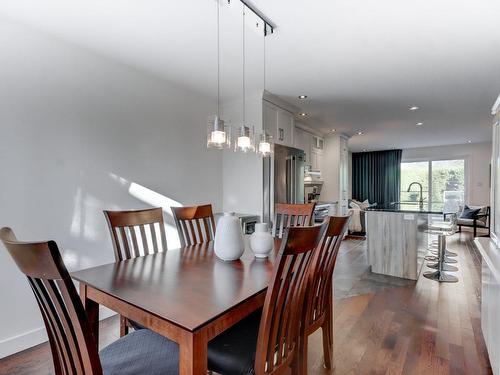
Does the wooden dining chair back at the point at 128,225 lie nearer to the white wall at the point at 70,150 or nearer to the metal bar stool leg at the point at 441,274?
the white wall at the point at 70,150

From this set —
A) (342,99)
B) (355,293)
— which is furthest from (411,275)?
(342,99)

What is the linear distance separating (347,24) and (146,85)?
200 centimetres

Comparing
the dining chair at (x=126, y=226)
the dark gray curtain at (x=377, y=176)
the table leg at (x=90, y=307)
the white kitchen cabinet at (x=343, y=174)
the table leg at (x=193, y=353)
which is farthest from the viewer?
the dark gray curtain at (x=377, y=176)

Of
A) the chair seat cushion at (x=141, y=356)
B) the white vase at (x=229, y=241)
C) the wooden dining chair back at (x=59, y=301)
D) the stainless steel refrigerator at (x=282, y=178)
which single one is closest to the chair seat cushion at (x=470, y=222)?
the stainless steel refrigerator at (x=282, y=178)

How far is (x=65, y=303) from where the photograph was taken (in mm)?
839

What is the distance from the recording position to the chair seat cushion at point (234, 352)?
3.77ft

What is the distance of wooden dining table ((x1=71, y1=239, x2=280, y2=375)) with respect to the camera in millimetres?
936

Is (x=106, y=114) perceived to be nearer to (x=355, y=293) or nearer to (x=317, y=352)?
(x=317, y=352)

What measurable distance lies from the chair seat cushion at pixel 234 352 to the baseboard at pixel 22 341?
69.9 inches

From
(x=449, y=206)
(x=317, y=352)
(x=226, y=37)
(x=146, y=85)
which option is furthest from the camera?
(x=449, y=206)

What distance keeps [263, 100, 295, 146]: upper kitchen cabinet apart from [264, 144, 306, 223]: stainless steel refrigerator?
214 mm

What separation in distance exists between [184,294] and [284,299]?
1.34 feet

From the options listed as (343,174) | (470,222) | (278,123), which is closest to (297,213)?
(278,123)

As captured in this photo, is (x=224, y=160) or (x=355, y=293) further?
(x=224, y=160)
